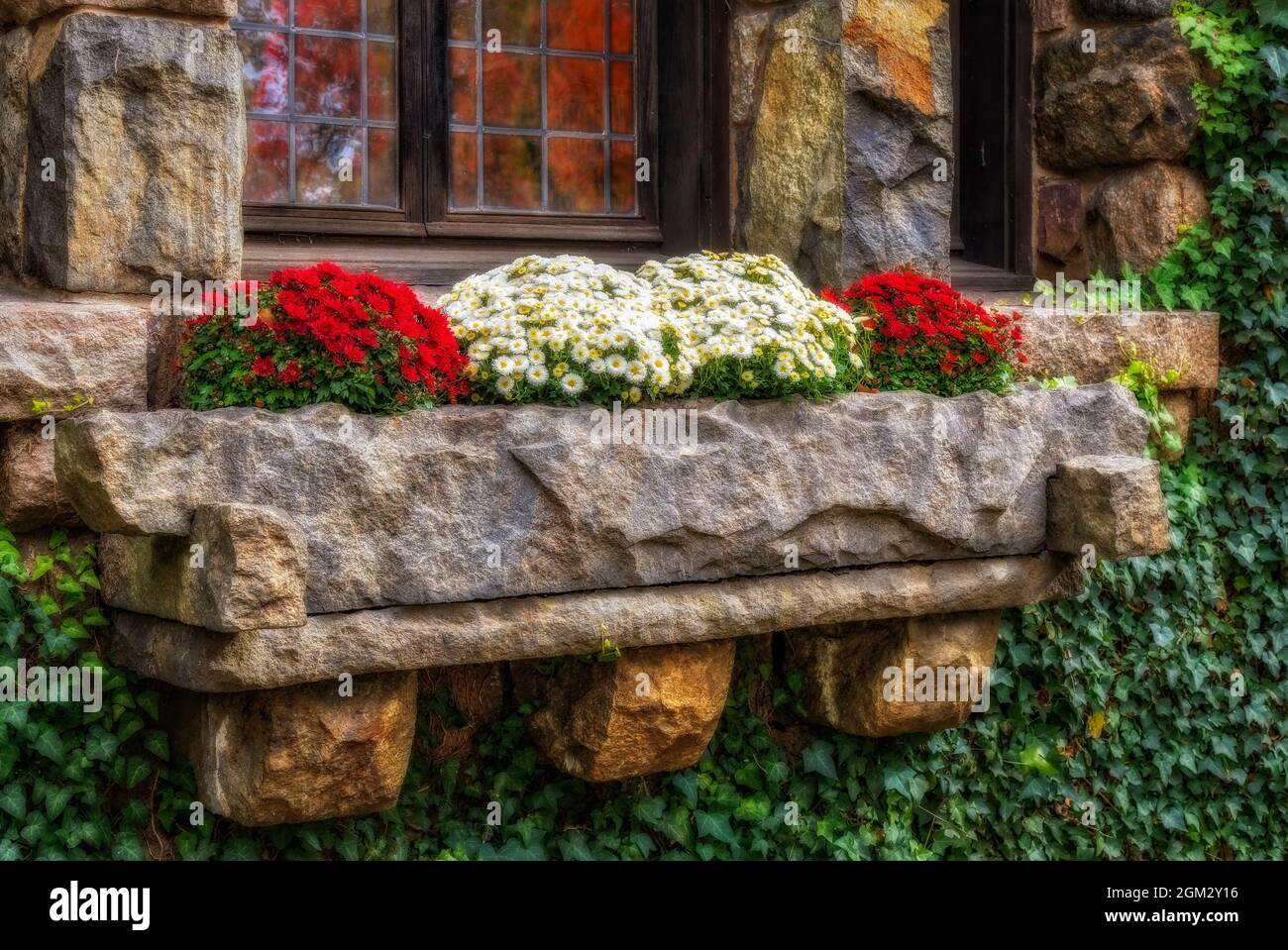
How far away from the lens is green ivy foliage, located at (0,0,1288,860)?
3090mm

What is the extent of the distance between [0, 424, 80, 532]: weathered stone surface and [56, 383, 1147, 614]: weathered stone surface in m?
0.33

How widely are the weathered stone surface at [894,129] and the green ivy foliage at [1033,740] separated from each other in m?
0.94

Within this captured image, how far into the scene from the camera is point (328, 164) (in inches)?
154

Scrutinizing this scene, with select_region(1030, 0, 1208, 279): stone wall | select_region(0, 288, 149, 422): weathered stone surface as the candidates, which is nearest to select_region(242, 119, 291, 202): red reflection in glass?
select_region(0, 288, 149, 422): weathered stone surface

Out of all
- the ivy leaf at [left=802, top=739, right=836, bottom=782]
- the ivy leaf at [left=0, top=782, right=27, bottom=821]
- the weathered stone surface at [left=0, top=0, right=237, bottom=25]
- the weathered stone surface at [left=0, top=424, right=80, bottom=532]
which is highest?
the weathered stone surface at [left=0, top=0, right=237, bottom=25]

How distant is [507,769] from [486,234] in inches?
57.3

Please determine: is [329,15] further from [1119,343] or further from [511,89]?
[1119,343]

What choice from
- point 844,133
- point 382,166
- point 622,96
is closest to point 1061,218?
point 844,133

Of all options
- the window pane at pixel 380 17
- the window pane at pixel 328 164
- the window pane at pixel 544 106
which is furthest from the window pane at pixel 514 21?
the window pane at pixel 328 164

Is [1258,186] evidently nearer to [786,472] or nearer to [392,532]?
[786,472]

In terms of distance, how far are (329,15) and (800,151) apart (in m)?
1.30

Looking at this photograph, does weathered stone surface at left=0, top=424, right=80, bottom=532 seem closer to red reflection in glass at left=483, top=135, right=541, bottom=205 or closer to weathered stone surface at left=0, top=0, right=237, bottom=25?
weathered stone surface at left=0, top=0, right=237, bottom=25

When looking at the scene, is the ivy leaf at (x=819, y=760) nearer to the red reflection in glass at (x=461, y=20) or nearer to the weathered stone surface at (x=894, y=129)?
the weathered stone surface at (x=894, y=129)

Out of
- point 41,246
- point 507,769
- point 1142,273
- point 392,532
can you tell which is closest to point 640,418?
point 392,532
